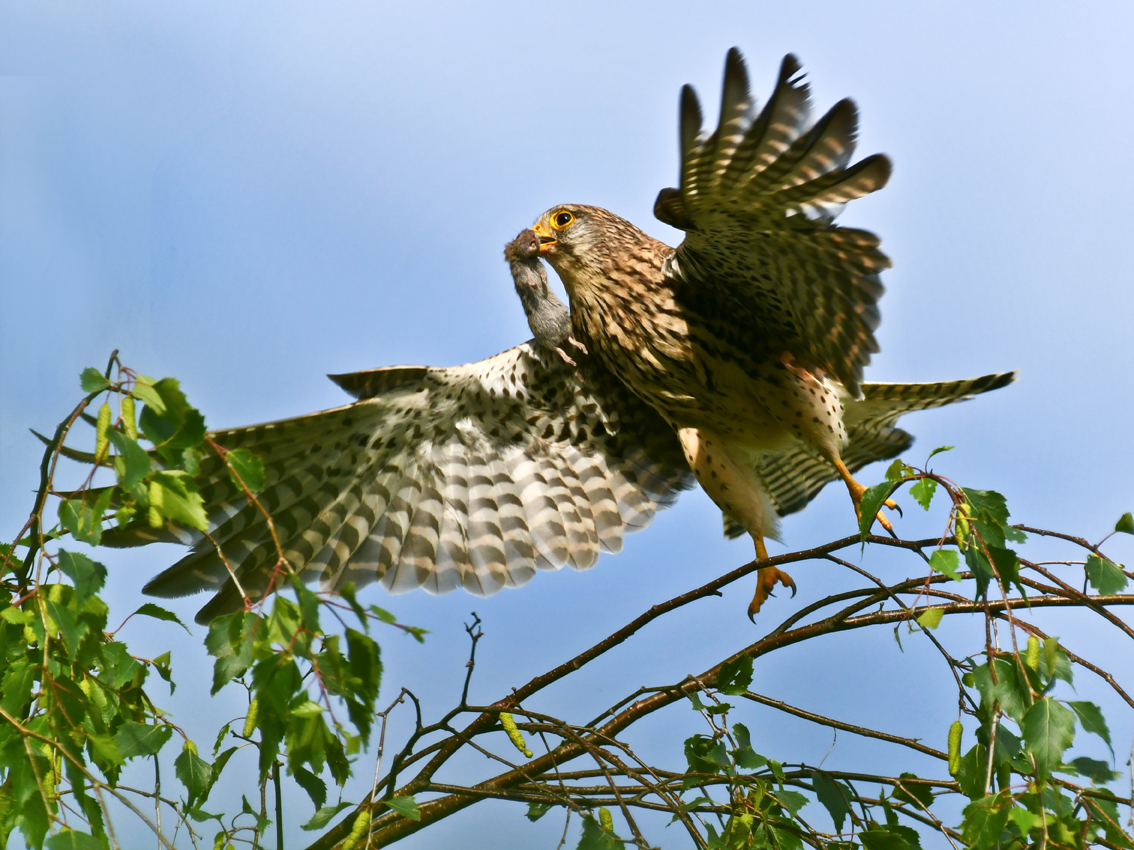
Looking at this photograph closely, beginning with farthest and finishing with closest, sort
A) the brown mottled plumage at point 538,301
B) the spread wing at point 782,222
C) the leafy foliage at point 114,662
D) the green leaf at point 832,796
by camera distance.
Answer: the brown mottled plumage at point 538,301 → the spread wing at point 782,222 → the green leaf at point 832,796 → the leafy foliage at point 114,662

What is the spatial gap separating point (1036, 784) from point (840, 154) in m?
1.86

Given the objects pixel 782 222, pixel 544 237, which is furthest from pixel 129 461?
pixel 544 237

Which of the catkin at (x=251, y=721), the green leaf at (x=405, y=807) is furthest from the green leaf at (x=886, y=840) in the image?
the catkin at (x=251, y=721)

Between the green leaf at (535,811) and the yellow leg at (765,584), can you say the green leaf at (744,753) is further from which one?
the yellow leg at (765,584)

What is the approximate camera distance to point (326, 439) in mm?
4145

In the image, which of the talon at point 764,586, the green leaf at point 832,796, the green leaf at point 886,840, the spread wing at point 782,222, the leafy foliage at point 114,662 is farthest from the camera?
the talon at point 764,586

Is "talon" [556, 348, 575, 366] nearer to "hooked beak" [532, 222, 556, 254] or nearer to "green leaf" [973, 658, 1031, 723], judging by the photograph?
"hooked beak" [532, 222, 556, 254]

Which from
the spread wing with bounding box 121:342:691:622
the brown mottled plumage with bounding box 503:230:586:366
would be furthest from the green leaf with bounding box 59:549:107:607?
the brown mottled plumage with bounding box 503:230:586:366

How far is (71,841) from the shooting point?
4.30 feet

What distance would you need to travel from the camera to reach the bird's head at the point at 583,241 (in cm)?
400

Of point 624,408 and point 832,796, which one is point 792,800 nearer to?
point 832,796

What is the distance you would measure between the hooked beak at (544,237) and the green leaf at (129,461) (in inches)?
120

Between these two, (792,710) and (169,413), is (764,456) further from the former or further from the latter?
(169,413)

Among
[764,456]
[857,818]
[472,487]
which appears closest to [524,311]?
[472,487]
